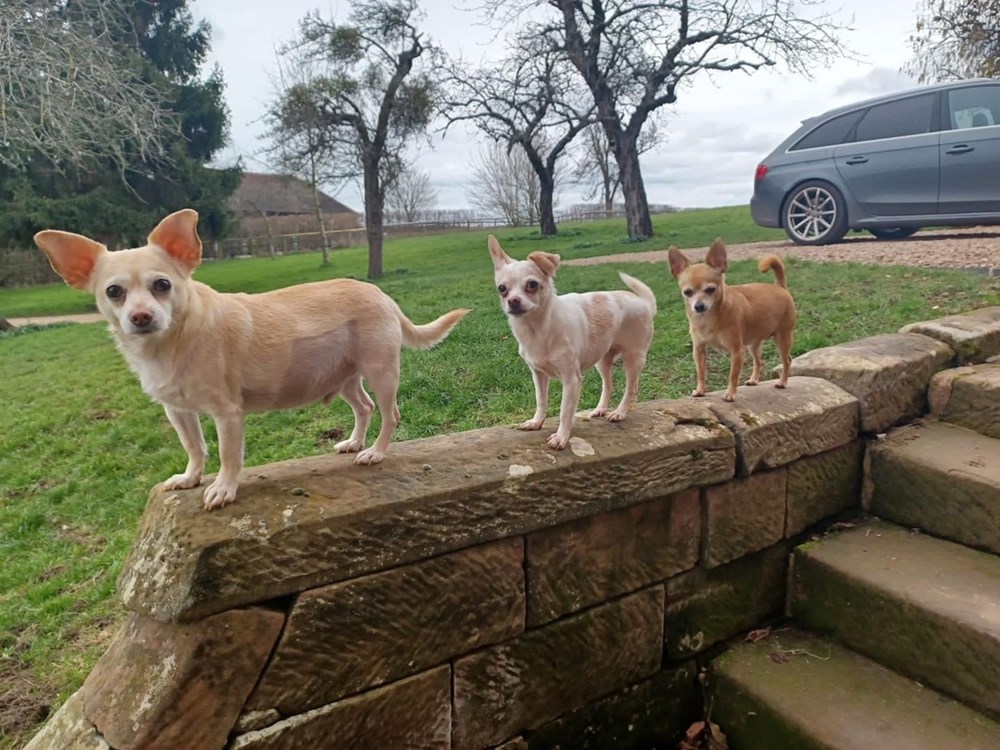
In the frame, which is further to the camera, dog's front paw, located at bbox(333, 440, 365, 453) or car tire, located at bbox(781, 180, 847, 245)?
car tire, located at bbox(781, 180, 847, 245)

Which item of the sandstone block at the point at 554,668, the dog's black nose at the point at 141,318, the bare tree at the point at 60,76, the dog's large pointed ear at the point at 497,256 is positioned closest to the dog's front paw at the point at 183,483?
the dog's black nose at the point at 141,318

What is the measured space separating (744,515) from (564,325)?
3.83 feet

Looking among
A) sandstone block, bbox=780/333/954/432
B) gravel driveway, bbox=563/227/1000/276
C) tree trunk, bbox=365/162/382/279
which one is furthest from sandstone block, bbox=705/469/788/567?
tree trunk, bbox=365/162/382/279

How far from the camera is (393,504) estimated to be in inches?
70.9

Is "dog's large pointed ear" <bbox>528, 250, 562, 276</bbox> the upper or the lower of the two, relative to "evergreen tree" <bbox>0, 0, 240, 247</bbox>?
lower

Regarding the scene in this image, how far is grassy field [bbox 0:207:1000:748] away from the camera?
114 inches

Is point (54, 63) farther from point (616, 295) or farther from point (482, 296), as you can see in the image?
point (616, 295)

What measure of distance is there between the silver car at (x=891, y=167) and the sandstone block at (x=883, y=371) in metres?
5.19

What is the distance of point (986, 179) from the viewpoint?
23.0 feet

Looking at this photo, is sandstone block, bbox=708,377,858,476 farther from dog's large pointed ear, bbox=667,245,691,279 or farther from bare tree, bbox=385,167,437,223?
bare tree, bbox=385,167,437,223

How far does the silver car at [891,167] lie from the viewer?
714cm

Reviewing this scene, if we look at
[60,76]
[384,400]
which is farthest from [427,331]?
[60,76]

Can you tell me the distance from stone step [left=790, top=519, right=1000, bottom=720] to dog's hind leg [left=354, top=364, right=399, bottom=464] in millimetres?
1803

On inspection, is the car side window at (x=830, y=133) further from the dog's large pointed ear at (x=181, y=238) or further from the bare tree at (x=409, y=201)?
the bare tree at (x=409, y=201)
